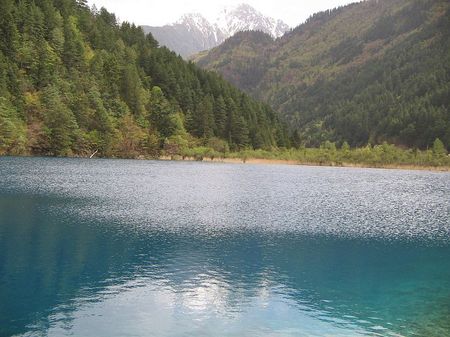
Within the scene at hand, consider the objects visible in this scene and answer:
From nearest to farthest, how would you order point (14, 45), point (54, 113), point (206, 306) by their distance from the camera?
point (206, 306), point (54, 113), point (14, 45)

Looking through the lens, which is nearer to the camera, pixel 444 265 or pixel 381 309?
pixel 381 309

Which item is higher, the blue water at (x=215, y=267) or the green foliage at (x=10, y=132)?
the green foliage at (x=10, y=132)

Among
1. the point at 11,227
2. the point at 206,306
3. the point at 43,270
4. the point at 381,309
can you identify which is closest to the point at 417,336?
the point at 381,309

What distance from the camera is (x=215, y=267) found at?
36.7m

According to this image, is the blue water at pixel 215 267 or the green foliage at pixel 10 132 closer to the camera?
the blue water at pixel 215 267

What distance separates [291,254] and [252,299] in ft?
44.7

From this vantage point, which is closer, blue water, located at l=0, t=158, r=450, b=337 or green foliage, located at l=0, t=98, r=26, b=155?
blue water, located at l=0, t=158, r=450, b=337

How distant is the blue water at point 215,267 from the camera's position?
2566 cm

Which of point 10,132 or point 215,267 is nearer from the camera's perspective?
point 215,267

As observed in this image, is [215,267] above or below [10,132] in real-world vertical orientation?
below

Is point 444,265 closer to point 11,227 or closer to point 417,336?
point 417,336

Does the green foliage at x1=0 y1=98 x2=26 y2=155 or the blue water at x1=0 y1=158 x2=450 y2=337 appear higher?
the green foliage at x1=0 y1=98 x2=26 y2=155

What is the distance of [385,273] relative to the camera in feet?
125

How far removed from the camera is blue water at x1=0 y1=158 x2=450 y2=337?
25.7 meters
